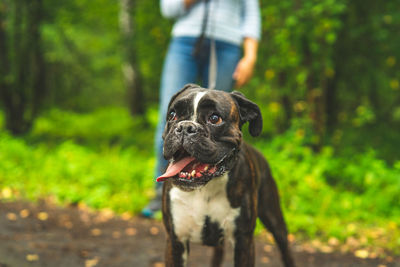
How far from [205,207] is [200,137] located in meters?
0.46

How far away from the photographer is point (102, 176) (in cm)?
580

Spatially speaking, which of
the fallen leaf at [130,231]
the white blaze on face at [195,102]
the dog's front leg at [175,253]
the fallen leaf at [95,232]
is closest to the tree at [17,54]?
the fallen leaf at [95,232]

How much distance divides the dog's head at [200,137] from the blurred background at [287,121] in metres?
2.80

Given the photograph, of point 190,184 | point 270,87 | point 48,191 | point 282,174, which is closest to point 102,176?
point 48,191

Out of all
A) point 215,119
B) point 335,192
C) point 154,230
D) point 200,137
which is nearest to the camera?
point 200,137

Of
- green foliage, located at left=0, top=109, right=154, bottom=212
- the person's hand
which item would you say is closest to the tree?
green foliage, located at left=0, top=109, right=154, bottom=212

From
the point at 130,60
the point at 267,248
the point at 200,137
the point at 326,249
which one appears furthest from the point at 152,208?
the point at 130,60

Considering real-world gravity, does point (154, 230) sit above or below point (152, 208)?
below

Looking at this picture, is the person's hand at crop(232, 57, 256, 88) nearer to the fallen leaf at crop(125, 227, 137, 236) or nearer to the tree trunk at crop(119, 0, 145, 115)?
the fallen leaf at crop(125, 227, 137, 236)

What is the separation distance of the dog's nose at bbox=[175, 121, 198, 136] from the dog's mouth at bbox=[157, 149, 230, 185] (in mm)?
144

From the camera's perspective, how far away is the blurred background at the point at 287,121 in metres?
5.07

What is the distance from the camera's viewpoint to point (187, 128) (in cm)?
183

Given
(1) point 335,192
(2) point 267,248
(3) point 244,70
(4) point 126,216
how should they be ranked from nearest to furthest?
(3) point 244,70 → (2) point 267,248 → (4) point 126,216 → (1) point 335,192

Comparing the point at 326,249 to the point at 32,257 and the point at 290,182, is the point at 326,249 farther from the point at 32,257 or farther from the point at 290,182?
the point at 32,257
